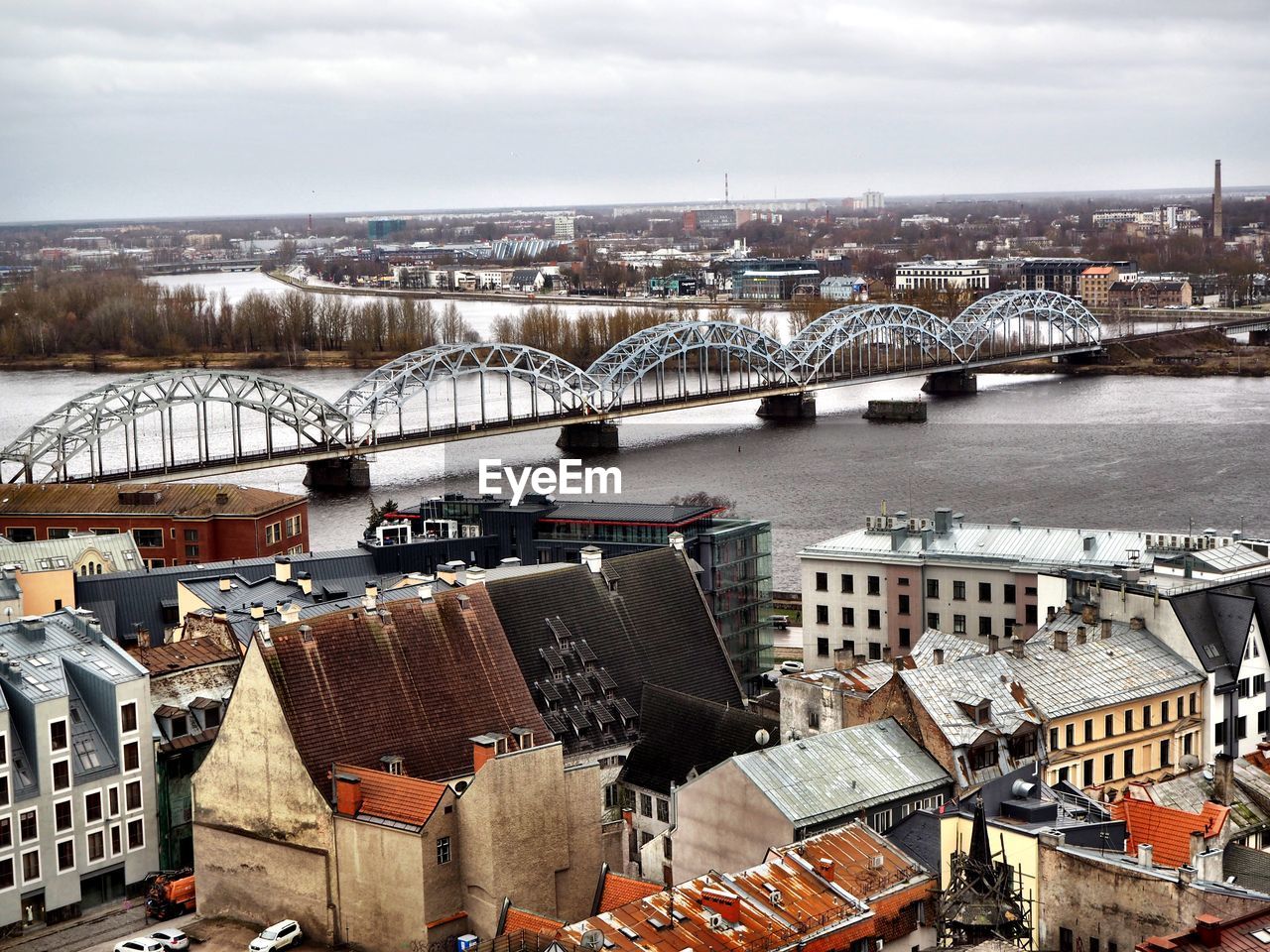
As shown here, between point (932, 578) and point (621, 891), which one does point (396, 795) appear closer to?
point (621, 891)

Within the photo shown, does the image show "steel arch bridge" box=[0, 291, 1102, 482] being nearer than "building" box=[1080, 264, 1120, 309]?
Yes

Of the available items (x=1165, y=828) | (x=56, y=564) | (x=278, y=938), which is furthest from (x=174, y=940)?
(x=56, y=564)

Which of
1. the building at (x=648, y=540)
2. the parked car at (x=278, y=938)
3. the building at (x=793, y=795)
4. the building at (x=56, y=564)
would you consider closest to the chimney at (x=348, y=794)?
the parked car at (x=278, y=938)

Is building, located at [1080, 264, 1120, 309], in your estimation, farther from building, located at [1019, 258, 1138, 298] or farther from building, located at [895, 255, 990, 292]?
building, located at [895, 255, 990, 292]

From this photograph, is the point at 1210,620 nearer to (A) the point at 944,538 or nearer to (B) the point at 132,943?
(A) the point at 944,538

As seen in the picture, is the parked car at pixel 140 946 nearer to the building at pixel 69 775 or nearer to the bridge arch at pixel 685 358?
the building at pixel 69 775

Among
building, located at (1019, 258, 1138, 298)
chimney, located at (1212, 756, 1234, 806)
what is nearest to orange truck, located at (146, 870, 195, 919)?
chimney, located at (1212, 756, 1234, 806)
